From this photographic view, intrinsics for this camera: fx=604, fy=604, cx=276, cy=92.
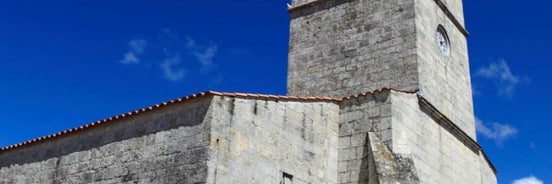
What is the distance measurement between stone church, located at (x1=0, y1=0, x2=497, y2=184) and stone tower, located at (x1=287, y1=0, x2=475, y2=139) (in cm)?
3

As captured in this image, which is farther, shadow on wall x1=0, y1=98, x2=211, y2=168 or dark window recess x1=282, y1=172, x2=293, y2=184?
dark window recess x1=282, y1=172, x2=293, y2=184

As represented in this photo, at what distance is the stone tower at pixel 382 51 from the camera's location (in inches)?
507

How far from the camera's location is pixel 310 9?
15102mm

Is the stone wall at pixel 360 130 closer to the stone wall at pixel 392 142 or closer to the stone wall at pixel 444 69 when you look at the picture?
the stone wall at pixel 392 142

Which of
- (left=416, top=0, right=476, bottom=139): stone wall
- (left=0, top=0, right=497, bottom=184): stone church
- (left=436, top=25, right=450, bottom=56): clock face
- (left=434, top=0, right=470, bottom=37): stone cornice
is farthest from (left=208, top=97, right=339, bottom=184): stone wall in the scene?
(left=434, top=0, right=470, bottom=37): stone cornice

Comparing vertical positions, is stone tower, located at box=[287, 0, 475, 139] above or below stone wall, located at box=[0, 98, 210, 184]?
above

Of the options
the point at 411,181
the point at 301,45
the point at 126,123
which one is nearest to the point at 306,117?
the point at 411,181

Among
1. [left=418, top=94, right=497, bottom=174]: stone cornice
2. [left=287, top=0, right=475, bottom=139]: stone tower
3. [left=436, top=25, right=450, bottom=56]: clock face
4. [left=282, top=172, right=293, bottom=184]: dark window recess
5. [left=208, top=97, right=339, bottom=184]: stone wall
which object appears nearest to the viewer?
[left=208, top=97, right=339, bottom=184]: stone wall

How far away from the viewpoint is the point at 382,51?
519 inches

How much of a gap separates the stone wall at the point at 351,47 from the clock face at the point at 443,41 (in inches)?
52.8

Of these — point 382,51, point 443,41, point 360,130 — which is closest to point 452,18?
point 443,41

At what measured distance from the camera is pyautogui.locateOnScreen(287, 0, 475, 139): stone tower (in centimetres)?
1288

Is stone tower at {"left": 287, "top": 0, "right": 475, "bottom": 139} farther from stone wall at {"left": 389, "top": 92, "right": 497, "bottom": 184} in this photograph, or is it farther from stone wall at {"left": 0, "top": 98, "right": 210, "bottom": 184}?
stone wall at {"left": 0, "top": 98, "right": 210, "bottom": 184}

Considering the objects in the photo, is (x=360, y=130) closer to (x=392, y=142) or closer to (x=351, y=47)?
(x=392, y=142)
